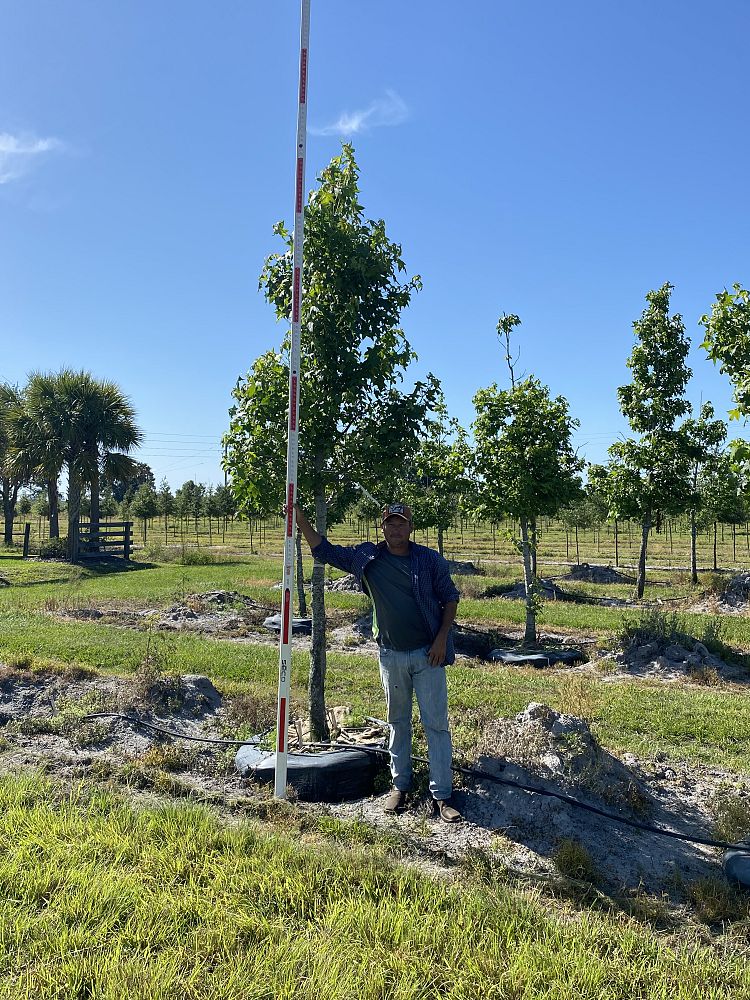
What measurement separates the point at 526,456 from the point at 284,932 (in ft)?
34.1

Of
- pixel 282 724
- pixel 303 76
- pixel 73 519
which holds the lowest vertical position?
pixel 282 724

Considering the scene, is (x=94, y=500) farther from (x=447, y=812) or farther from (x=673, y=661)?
(x=447, y=812)

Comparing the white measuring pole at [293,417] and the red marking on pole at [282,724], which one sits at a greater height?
the white measuring pole at [293,417]

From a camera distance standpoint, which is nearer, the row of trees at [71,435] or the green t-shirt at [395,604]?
the green t-shirt at [395,604]

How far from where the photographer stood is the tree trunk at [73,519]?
28577 mm

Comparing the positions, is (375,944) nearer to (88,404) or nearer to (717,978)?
(717,978)

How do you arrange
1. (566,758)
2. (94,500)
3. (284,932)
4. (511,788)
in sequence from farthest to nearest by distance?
(94,500)
(566,758)
(511,788)
(284,932)

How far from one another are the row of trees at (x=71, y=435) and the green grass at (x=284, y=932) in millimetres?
26935

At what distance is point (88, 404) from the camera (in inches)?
1196

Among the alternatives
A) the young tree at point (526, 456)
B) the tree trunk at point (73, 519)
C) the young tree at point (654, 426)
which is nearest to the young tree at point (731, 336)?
the young tree at point (526, 456)

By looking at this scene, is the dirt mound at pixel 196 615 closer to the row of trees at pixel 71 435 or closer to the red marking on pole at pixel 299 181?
the red marking on pole at pixel 299 181

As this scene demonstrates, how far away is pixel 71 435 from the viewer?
29.5 meters

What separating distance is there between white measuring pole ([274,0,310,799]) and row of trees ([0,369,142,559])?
2617 centimetres

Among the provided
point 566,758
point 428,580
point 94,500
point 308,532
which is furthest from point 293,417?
point 94,500
